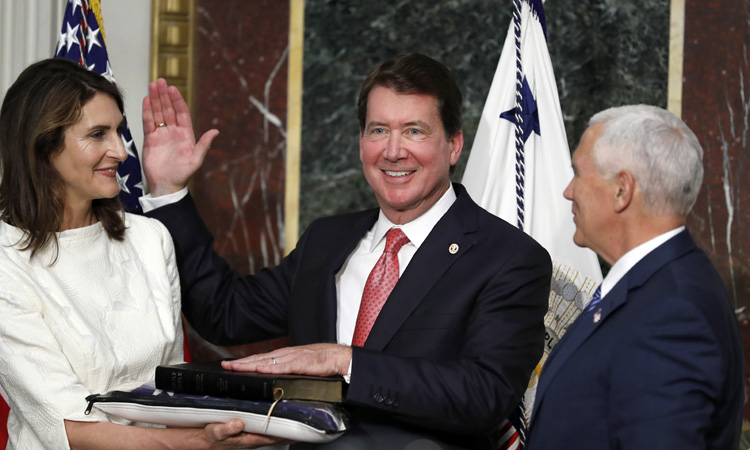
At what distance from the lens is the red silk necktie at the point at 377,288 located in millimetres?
2512

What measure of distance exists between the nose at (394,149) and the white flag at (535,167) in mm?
807

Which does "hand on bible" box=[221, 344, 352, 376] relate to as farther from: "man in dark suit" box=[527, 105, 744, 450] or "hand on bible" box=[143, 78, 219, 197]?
"hand on bible" box=[143, 78, 219, 197]

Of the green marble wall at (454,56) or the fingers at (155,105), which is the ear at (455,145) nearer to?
the fingers at (155,105)

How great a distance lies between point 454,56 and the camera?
12.9 feet

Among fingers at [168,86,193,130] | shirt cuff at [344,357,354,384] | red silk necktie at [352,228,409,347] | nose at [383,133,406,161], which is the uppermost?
fingers at [168,86,193,130]

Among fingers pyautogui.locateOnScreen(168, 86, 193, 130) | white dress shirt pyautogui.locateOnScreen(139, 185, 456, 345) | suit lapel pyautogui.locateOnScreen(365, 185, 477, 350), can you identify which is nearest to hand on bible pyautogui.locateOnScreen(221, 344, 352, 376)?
suit lapel pyautogui.locateOnScreen(365, 185, 477, 350)

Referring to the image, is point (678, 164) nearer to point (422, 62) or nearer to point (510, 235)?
point (510, 235)

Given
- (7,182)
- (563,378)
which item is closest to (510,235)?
(563,378)

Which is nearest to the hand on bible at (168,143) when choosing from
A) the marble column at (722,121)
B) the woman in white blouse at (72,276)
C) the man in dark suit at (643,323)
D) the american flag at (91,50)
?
the woman in white blouse at (72,276)

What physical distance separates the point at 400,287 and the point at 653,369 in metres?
0.94

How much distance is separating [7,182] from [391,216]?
109 centimetres

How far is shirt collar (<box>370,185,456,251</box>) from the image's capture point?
264cm

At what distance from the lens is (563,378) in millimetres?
1868

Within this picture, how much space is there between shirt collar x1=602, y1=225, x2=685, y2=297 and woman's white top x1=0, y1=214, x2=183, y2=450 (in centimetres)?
127
